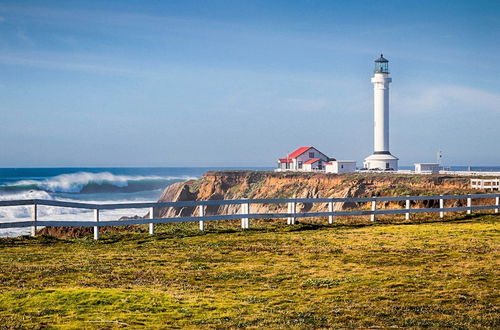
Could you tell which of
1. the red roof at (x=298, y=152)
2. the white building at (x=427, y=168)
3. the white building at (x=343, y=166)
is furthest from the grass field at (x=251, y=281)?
the red roof at (x=298, y=152)

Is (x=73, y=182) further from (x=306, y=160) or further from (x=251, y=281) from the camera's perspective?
(x=251, y=281)

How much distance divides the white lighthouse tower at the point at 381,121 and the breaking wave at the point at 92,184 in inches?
2603

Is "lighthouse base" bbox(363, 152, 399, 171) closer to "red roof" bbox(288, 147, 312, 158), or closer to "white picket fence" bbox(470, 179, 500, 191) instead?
"red roof" bbox(288, 147, 312, 158)

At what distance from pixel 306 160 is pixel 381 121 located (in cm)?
2121

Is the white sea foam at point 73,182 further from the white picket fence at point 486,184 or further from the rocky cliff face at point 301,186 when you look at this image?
the white picket fence at point 486,184

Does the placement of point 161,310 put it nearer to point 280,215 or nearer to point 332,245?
point 332,245

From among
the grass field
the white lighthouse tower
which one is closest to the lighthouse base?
the white lighthouse tower

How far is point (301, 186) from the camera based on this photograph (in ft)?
259

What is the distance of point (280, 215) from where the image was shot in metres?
23.5

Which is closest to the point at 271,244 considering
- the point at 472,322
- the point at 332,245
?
the point at 332,245

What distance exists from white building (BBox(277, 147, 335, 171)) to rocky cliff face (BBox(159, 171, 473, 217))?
6435 mm

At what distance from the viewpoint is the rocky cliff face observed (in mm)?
58125

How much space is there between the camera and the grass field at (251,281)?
908cm

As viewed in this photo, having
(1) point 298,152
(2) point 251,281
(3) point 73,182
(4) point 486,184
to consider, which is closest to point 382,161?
(1) point 298,152
